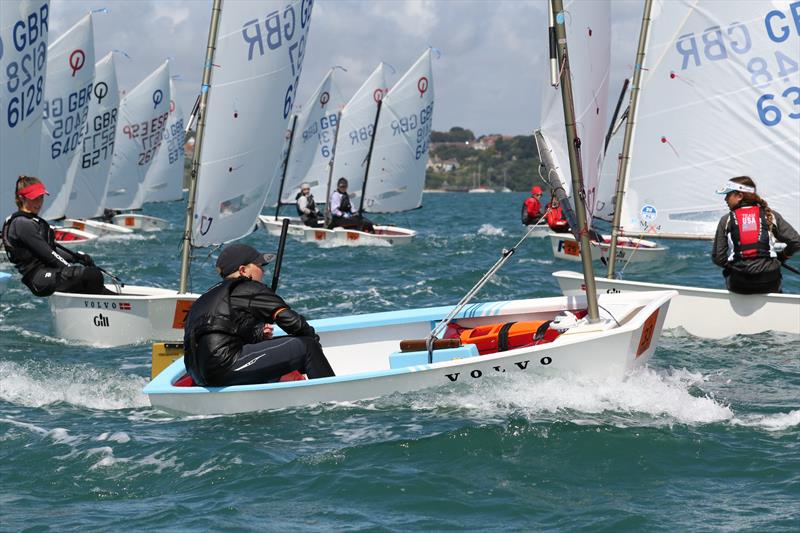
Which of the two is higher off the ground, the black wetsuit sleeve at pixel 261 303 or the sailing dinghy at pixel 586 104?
the sailing dinghy at pixel 586 104

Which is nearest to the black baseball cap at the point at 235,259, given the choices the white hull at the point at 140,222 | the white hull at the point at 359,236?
the white hull at the point at 359,236

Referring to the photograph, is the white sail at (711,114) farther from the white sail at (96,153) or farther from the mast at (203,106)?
the white sail at (96,153)

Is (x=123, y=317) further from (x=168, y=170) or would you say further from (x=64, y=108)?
(x=168, y=170)

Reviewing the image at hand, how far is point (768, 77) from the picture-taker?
1078 centimetres

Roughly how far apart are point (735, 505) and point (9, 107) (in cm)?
1001

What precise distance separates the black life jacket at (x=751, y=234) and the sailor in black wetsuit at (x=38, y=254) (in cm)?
609

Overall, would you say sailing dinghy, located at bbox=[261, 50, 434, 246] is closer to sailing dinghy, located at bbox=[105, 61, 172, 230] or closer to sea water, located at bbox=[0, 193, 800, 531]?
sailing dinghy, located at bbox=[105, 61, 172, 230]

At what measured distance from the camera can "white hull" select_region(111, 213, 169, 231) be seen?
30.8m

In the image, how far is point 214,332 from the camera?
656cm

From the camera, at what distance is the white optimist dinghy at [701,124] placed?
1075 cm

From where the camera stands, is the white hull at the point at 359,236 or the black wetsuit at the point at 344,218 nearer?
the white hull at the point at 359,236

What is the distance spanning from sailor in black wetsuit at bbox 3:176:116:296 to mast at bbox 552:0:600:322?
4.99 m

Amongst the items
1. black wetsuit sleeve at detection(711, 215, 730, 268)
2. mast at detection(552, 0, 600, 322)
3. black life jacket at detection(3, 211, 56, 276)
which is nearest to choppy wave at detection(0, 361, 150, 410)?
black life jacket at detection(3, 211, 56, 276)

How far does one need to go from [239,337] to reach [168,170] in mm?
33078
